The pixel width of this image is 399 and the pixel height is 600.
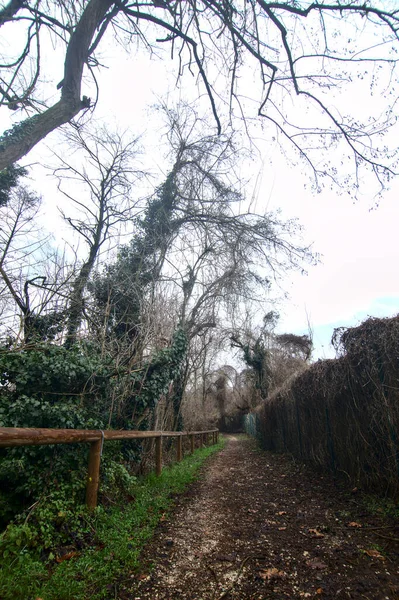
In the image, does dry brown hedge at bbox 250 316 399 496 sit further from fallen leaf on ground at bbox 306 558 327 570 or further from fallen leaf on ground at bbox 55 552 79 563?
fallen leaf on ground at bbox 55 552 79 563

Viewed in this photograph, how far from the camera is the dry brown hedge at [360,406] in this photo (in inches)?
150

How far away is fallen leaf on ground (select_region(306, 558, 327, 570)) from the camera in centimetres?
246

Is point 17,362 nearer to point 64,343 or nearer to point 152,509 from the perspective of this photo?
point 64,343

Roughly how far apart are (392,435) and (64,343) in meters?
5.11

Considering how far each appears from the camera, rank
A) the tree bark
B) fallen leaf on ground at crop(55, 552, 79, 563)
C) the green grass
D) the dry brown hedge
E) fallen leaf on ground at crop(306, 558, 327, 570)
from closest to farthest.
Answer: the green grass, fallen leaf on ground at crop(306, 558, 327, 570), fallen leaf on ground at crop(55, 552, 79, 563), the dry brown hedge, the tree bark

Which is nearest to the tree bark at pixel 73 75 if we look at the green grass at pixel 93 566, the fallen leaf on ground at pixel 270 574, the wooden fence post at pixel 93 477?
the wooden fence post at pixel 93 477

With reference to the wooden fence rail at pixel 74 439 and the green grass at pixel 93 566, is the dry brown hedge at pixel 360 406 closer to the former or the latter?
the green grass at pixel 93 566

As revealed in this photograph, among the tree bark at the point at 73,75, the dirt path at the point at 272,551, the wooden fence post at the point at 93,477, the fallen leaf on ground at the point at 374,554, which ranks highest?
the tree bark at the point at 73,75

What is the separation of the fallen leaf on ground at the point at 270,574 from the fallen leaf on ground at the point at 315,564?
0.27m

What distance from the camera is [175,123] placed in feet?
32.2

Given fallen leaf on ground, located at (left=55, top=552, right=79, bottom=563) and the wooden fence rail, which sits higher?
the wooden fence rail

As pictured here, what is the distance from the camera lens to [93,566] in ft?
7.91

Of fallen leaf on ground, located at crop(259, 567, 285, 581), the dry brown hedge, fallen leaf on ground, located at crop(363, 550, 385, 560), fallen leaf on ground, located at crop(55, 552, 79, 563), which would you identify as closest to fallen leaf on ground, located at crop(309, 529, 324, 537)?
fallen leaf on ground, located at crop(363, 550, 385, 560)

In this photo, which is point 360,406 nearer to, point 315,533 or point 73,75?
point 315,533
